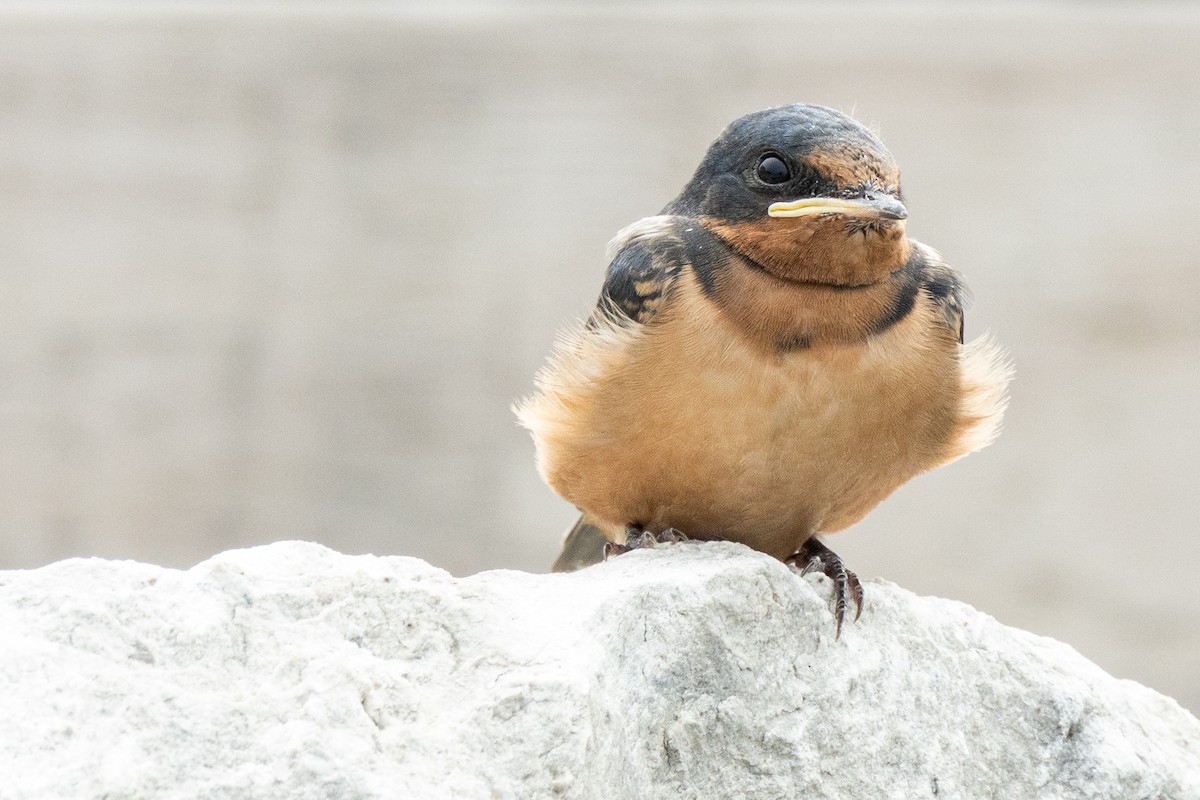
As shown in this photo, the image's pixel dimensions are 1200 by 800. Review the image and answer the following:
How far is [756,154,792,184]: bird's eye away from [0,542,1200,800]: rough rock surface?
0.55m

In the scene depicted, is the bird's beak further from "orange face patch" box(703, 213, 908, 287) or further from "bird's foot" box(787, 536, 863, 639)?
"bird's foot" box(787, 536, 863, 639)

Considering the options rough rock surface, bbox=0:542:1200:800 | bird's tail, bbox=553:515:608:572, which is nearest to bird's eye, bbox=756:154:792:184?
rough rock surface, bbox=0:542:1200:800

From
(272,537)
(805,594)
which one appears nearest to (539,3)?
→ (272,537)

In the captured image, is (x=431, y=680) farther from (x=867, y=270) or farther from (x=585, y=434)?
(x=867, y=270)

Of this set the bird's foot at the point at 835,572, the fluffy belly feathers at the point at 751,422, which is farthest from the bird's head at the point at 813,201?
the bird's foot at the point at 835,572

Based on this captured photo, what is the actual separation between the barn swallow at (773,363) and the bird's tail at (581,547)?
300 mm

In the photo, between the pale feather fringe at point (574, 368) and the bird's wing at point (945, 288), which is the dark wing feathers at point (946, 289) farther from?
the pale feather fringe at point (574, 368)

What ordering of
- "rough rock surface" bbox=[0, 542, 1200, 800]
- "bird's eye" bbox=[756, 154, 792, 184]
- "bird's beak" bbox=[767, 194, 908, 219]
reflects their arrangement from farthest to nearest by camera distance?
"bird's eye" bbox=[756, 154, 792, 184] → "bird's beak" bbox=[767, 194, 908, 219] → "rough rock surface" bbox=[0, 542, 1200, 800]

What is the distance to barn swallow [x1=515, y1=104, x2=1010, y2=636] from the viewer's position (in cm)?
204

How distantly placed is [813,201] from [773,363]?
23cm

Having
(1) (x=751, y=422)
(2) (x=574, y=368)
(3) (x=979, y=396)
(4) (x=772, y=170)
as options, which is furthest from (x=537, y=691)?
(3) (x=979, y=396)

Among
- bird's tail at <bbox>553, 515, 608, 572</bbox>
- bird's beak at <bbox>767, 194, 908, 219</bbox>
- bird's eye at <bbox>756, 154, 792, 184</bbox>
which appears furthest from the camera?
bird's tail at <bbox>553, 515, 608, 572</bbox>

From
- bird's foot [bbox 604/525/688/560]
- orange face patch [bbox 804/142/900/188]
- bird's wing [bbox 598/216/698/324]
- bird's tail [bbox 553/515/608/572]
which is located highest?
orange face patch [bbox 804/142/900/188]

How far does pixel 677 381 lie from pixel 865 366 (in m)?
0.27
